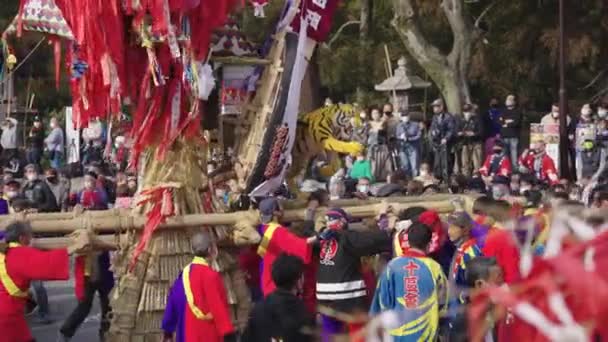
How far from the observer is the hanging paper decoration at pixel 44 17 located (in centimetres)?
909

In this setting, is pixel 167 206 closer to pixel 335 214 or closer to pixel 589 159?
pixel 335 214

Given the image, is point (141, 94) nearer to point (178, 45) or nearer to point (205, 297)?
point (178, 45)

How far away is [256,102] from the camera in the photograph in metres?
9.87

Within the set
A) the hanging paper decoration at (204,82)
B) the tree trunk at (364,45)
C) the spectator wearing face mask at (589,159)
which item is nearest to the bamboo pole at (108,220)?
the hanging paper decoration at (204,82)

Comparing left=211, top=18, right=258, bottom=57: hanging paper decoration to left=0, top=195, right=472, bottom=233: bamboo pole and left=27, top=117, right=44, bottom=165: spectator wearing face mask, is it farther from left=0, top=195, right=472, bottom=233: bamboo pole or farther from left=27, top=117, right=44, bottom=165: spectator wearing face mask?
left=27, top=117, right=44, bottom=165: spectator wearing face mask

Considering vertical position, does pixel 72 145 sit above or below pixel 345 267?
above

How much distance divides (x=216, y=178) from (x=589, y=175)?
9.93m

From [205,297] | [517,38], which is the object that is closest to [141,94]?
[205,297]

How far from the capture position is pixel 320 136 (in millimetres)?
10789

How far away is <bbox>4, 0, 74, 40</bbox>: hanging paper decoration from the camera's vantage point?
909 centimetres

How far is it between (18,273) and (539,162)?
487 inches

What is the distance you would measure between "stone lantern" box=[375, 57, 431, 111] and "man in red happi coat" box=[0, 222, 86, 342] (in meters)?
16.2

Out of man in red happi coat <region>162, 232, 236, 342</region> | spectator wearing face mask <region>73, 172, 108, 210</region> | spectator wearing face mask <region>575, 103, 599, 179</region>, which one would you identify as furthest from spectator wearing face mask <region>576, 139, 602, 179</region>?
man in red happi coat <region>162, 232, 236, 342</region>

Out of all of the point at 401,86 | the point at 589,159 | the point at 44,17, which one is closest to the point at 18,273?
the point at 44,17
